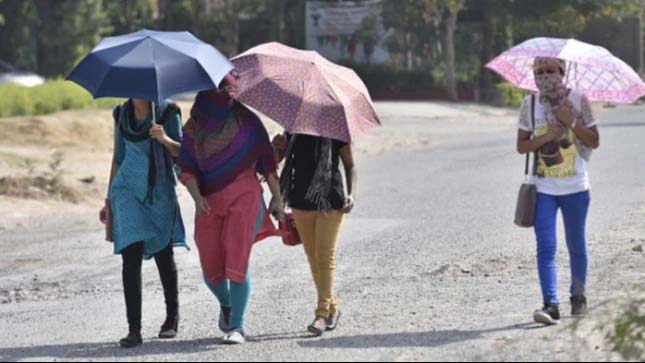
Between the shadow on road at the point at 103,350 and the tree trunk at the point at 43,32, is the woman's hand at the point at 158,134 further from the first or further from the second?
the tree trunk at the point at 43,32

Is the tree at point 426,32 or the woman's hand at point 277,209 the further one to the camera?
the tree at point 426,32

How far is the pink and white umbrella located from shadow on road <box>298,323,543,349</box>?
1.56m

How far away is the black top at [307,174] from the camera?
8953 millimetres

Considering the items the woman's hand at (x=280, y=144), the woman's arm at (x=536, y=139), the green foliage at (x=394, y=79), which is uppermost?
the woman's arm at (x=536, y=139)

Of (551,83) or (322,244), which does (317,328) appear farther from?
(551,83)

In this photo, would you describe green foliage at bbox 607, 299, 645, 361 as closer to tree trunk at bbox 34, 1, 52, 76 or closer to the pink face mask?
the pink face mask

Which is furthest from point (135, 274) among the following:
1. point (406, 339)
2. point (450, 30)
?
point (450, 30)

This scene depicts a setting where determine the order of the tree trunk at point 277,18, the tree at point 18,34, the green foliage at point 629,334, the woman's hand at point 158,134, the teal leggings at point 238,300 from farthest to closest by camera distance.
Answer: the tree at point 18,34 < the tree trunk at point 277,18 < the teal leggings at point 238,300 < the woman's hand at point 158,134 < the green foliage at point 629,334

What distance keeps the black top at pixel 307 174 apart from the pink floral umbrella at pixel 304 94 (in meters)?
0.27

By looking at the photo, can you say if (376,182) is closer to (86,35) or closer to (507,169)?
(507,169)

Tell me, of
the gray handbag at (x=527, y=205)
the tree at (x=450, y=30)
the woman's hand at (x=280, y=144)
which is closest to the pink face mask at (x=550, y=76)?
the gray handbag at (x=527, y=205)

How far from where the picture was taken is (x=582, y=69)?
9.66 metres

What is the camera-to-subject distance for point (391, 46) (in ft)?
176

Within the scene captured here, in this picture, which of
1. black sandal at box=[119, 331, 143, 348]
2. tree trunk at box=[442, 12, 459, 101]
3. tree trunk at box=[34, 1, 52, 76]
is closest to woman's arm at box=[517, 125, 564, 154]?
black sandal at box=[119, 331, 143, 348]
